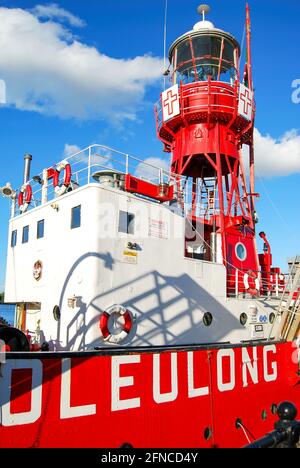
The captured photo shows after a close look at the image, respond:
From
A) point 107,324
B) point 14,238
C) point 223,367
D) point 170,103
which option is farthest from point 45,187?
point 223,367

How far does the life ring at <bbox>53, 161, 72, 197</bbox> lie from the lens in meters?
12.5

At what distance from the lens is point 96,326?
417 inches

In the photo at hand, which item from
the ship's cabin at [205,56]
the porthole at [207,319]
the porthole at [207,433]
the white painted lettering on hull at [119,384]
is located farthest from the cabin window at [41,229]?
the ship's cabin at [205,56]

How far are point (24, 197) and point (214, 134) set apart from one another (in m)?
8.53

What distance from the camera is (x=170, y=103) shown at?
730 inches

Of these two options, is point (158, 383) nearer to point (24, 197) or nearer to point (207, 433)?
point (207, 433)

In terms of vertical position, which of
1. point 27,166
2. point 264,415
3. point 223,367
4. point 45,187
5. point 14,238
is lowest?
point 264,415

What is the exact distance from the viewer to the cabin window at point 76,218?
11.8m

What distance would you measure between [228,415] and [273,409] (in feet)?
6.29

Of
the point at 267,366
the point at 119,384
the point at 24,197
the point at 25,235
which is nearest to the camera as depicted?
the point at 119,384

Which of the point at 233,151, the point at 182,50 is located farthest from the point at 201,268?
the point at 182,50

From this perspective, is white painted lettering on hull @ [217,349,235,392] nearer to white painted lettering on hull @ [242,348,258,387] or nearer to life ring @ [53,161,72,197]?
white painted lettering on hull @ [242,348,258,387]

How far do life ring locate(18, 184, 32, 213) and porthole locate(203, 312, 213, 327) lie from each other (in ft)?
24.2

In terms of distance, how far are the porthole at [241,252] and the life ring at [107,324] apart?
742 centimetres
